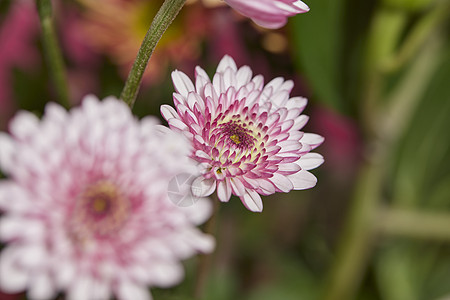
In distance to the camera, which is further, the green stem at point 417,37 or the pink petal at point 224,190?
the green stem at point 417,37

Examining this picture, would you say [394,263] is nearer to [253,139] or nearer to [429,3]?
[429,3]

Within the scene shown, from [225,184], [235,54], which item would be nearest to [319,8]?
[235,54]

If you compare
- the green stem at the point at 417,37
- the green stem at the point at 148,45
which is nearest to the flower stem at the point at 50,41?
the green stem at the point at 148,45

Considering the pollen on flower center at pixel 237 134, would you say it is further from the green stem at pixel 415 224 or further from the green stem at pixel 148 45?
the green stem at pixel 415 224

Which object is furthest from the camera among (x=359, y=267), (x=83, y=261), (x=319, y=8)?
(x=359, y=267)

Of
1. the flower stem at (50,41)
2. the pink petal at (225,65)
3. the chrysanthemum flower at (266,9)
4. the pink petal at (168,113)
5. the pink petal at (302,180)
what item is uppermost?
the flower stem at (50,41)

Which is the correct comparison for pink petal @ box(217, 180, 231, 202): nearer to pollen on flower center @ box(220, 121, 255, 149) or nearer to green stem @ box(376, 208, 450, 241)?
pollen on flower center @ box(220, 121, 255, 149)
